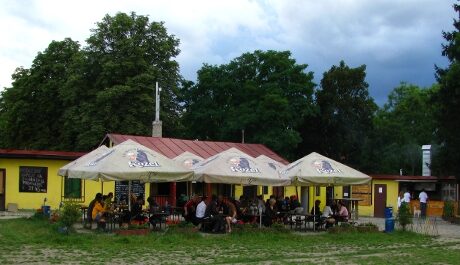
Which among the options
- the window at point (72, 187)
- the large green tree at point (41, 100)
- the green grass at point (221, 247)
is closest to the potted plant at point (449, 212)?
the green grass at point (221, 247)

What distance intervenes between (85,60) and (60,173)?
70.7 feet

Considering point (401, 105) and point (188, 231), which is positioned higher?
point (401, 105)

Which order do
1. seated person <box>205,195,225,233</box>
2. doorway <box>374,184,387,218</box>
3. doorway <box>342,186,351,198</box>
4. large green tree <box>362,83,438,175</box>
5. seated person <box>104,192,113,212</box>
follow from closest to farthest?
1. seated person <box>205,195,225,233</box>
2. seated person <box>104,192,113,212</box>
3. doorway <box>374,184,387,218</box>
4. doorway <box>342,186,351,198</box>
5. large green tree <box>362,83,438,175</box>

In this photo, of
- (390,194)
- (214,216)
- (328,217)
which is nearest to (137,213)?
(214,216)

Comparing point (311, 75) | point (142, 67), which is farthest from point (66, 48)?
point (311, 75)

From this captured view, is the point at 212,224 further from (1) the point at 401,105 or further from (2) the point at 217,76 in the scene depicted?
(1) the point at 401,105

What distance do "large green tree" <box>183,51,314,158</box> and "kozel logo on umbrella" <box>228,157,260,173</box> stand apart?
2076 cm

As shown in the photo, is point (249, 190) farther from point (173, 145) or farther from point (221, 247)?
point (221, 247)

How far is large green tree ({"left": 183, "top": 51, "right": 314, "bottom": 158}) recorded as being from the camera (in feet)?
132

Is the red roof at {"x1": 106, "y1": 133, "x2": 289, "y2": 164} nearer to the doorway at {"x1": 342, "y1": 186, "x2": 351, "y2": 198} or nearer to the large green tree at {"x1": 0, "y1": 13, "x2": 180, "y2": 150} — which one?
the doorway at {"x1": 342, "y1": 186, "x2": 351, "y2": 198}

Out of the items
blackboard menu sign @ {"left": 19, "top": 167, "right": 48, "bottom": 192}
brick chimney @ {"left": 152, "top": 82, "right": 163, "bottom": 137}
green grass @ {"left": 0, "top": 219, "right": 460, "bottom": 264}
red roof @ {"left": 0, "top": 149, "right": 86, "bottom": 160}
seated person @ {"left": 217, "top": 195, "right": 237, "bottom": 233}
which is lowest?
green grass @ {"left": 0, "top": 219, "right": 460, "bottom": 264}

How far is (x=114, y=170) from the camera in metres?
17.4

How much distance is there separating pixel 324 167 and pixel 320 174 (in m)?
0.48

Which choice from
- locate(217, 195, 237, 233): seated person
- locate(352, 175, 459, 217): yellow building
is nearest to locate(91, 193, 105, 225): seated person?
locate(217, 195, 237, 233): seated person
